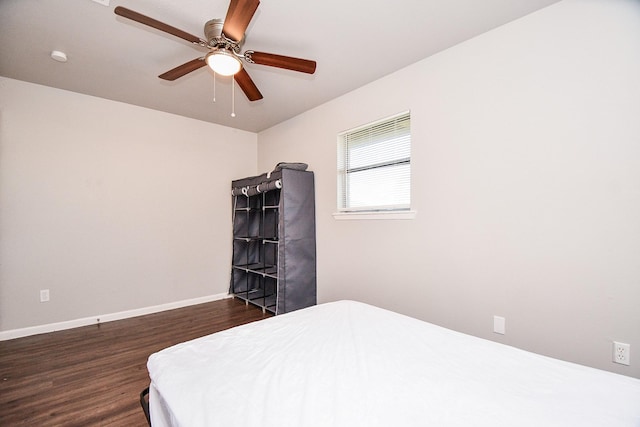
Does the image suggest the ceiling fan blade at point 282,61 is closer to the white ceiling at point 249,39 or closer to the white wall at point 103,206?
the white ceiling at point 249,39

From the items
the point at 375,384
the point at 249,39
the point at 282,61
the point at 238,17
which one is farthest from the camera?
the point at 249,39

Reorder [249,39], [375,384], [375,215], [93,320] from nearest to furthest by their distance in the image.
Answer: [375,384], [249,39], [375,215], [93,320]

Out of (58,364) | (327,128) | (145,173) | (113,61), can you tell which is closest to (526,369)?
(327,128)

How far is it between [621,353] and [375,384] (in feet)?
5.11

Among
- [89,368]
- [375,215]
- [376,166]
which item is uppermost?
[376,166]

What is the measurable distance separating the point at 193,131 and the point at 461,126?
3289mm

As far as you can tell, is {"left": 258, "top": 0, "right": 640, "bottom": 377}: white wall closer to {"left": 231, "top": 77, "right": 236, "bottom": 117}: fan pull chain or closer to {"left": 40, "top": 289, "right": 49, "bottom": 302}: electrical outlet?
{"left": 231, "top": 77, "right": 236, "bottom": 117}: fan pull chain

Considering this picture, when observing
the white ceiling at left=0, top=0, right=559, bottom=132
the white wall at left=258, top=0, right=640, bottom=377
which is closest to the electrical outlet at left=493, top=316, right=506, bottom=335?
the white wall at left=258, top=0, right=640, bottom=377

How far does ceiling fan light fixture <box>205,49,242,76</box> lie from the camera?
5.86 ft

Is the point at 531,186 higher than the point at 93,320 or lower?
higher

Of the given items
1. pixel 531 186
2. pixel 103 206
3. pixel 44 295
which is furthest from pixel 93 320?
pixel 531 186

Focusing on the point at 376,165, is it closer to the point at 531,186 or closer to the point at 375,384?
the point at 531,186

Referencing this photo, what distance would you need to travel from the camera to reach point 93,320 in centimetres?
307

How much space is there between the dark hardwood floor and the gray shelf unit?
49 cm
